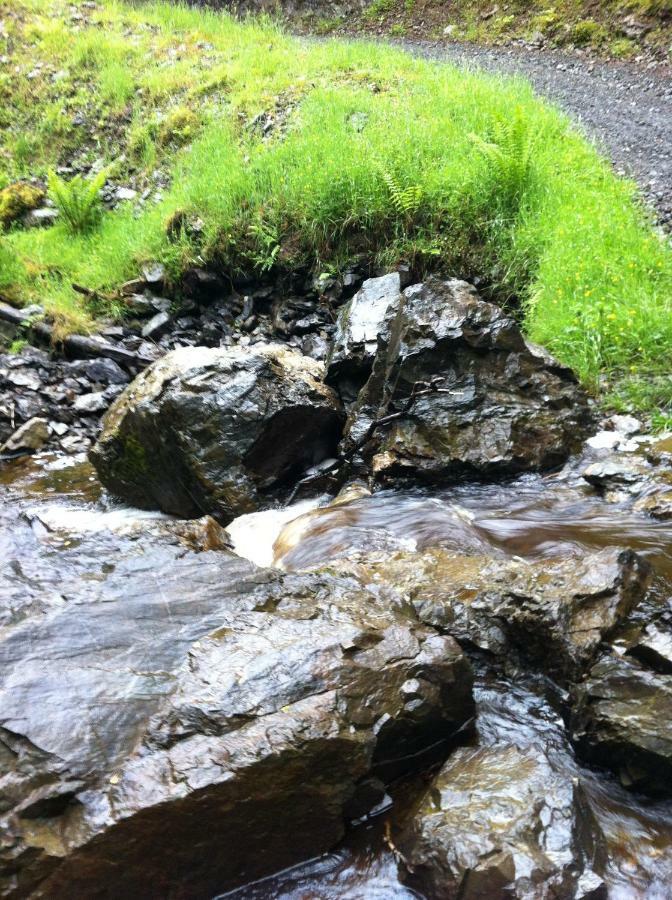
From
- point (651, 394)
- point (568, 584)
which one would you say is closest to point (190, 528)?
point (568, 584)

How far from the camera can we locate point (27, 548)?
3.61 m

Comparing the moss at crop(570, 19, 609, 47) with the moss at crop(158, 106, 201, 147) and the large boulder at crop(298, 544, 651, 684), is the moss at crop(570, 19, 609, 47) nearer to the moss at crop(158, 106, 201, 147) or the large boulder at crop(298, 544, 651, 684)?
the moss at crop(158, 106, 201, 147)

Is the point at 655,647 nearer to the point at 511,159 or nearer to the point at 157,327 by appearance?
the point at 511,159

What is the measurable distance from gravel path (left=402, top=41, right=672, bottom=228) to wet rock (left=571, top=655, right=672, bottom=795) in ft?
18.8

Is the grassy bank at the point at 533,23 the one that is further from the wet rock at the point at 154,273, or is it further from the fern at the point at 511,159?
the wet rock at the point at 154,273

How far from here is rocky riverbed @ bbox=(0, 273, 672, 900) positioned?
84.4 inches

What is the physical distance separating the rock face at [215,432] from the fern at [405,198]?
2.62 m

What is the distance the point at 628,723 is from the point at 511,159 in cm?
616

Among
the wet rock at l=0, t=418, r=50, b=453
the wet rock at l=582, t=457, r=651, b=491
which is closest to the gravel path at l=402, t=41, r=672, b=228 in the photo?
the wet rock at l=582, t=457, r=651, b=491

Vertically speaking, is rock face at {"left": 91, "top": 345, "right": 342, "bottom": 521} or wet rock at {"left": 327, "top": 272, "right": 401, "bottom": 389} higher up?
wet rock at {"left": 327, "top": 272, "right": 401, "bottom": 389}

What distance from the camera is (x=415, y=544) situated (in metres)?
4.14

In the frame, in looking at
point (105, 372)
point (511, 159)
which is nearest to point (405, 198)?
point (511, 159)

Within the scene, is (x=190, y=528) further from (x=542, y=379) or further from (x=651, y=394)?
(x=651, y=394)

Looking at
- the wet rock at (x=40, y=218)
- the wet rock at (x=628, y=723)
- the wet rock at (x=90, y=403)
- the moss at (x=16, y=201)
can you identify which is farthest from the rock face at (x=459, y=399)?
the moss at (x=16, y=201)
